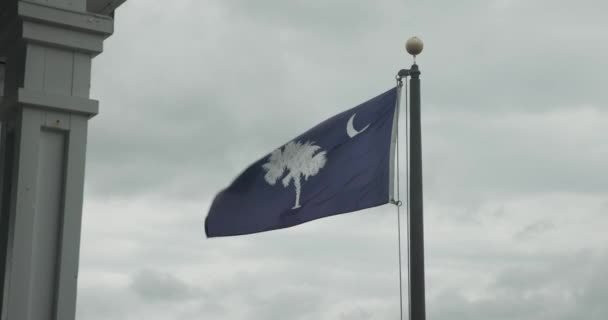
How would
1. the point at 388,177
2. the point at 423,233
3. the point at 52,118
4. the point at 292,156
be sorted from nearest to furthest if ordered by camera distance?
1. the point at 52,118
2. the point at 423,233
3. the point at 388,177
4. the point at 292,156

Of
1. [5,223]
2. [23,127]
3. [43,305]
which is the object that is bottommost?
[43,305]

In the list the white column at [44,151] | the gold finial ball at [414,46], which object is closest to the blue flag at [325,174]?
the gold finial ball at [414,46]

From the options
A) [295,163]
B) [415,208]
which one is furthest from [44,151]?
[295,163]

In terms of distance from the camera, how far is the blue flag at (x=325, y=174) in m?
7.40

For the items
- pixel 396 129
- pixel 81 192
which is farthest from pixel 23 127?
pixel 396 129

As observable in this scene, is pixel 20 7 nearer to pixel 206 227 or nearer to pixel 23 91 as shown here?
pixel 23 91

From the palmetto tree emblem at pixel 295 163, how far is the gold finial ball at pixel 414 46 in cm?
139

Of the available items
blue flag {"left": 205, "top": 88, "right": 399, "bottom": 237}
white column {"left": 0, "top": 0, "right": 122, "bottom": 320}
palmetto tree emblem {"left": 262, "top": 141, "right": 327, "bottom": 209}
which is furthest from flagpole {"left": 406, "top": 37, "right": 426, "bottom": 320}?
white column {"left": 0, "top": 0, "right": 122, "bottom": 320}

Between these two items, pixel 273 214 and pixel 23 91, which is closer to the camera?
pixel 23 91

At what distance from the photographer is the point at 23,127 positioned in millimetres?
5320

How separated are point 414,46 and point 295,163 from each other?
162 centimetres

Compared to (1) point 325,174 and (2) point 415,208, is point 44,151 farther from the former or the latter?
(1) point 325,174

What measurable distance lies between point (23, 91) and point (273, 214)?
320cm

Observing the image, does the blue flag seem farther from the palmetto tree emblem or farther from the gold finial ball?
the gold finial ball
